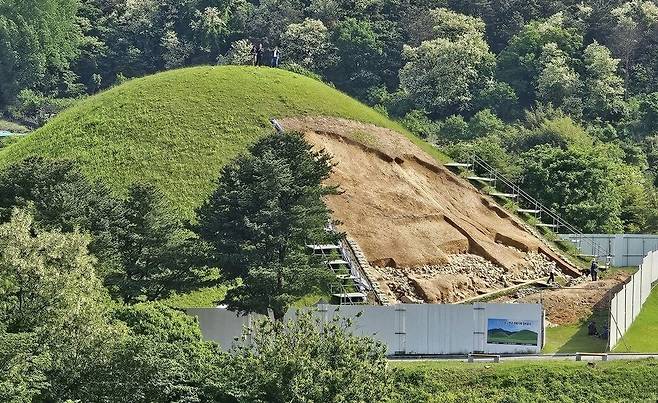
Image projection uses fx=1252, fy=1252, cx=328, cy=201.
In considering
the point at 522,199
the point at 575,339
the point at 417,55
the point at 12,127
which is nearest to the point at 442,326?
the point at 575,339

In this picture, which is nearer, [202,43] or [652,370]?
[652,370]

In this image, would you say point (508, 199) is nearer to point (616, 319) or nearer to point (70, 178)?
point (616, 319)

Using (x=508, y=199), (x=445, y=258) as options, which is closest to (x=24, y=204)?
(x=445, y=258)

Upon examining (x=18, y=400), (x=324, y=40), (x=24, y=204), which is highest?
(x=324, y=40)

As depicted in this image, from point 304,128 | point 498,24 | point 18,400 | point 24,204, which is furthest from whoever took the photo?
point 498,24

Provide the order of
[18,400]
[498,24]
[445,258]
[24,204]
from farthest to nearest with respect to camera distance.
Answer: [498,24], [445,258], [24,204], [18,400]

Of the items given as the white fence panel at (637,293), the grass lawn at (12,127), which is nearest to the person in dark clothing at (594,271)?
the white fence panel at (637,293)

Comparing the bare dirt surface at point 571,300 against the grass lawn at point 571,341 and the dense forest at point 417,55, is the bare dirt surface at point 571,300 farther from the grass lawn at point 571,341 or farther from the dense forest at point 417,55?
the dense forest at point 417,55

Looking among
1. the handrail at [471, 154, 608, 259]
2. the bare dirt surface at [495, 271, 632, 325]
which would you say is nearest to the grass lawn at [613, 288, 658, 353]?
the bare dirt surface at [495, 271, 632, 325]
